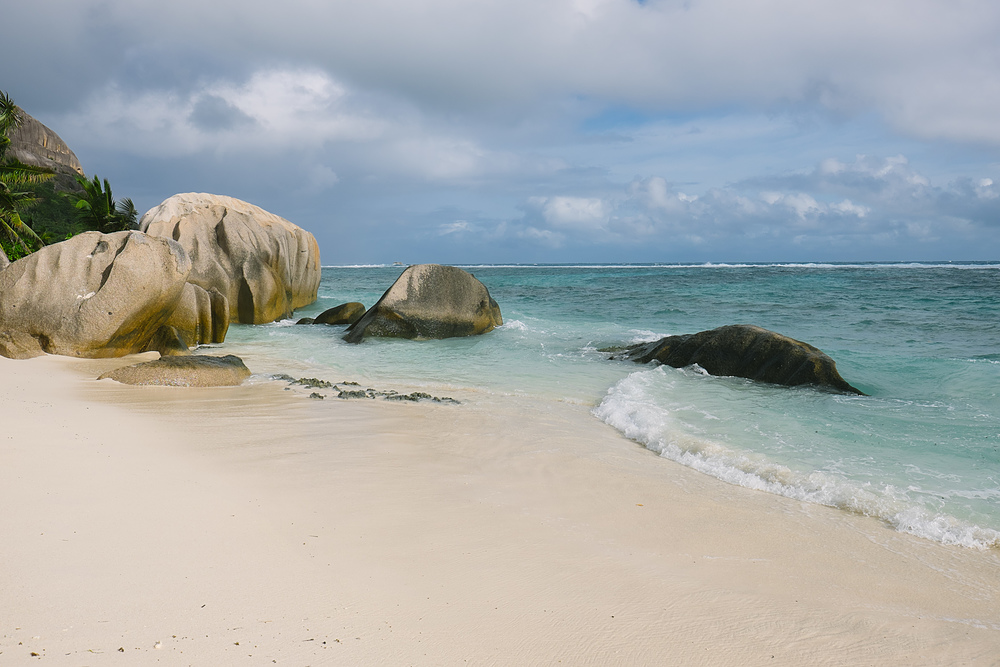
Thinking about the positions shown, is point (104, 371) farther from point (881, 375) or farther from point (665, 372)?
point (881, 375)

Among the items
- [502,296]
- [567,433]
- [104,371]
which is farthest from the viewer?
[502,296]

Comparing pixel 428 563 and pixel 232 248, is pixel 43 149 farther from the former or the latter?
pixel 428 563

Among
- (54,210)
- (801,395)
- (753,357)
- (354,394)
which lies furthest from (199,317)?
(54,210)

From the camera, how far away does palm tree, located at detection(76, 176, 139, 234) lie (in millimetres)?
23062

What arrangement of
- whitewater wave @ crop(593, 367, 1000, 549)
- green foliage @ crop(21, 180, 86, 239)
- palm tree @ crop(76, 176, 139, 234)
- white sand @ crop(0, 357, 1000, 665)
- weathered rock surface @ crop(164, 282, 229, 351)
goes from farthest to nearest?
1. green foliage @ crop(21, 180, 86, 239)
2. palm tree @ crop(76, 176, 139, 234)
3. weathered rock surface @ crop(164, 282, 229, 351)
4. whitewater wave @ crop(593, 367, 1000, 549)
5. white sand @ crop(0, 357, 1000, 665)

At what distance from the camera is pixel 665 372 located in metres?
9.84

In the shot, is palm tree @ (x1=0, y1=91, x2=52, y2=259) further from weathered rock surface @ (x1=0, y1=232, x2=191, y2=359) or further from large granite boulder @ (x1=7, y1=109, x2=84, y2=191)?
large granite boulder @ (x1=7, y1=109, x2=84, y2=191)

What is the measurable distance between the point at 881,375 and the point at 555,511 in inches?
321

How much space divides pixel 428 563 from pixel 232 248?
608 inches

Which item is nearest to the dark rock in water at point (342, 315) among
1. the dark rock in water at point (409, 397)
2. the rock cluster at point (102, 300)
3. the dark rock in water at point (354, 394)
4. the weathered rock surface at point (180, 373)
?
the rock cluster at point (102, 300)

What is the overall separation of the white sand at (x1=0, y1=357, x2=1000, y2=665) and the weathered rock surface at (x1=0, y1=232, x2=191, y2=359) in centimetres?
447

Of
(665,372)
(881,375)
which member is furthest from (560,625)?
(881,375)

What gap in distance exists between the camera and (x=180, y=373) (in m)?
7.75

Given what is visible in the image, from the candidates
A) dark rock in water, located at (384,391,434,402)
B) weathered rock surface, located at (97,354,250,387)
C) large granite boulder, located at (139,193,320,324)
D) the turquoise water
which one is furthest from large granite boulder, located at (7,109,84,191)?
dark rock in water, located at (384,391,434,402)
